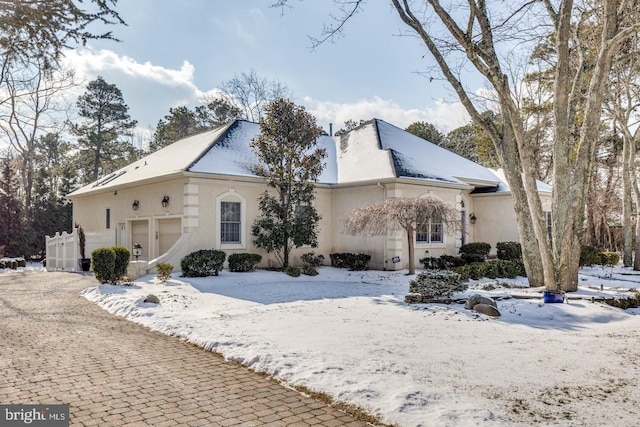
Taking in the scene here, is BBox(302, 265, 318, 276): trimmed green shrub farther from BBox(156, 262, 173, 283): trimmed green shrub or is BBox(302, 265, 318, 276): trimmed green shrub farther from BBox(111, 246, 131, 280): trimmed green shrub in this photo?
BBox(111, 246, 131, 280): trimmed green shrub

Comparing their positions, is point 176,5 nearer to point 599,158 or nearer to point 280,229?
point 280,229

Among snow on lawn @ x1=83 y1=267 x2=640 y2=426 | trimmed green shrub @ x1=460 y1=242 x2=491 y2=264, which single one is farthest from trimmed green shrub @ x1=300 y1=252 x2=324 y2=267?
trimmed green shrub @ x1=460 y1=242 x2=491 y2=264

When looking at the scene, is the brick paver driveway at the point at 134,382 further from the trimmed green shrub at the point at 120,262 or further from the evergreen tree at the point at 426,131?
the evergreen tree at the point at 426,131

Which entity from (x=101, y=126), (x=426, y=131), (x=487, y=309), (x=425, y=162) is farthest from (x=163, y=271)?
(x=101, y=126)

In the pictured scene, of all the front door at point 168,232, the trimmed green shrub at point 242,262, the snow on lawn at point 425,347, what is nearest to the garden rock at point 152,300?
the snow on lawn at point 425,347

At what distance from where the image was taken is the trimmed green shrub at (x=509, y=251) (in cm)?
1886

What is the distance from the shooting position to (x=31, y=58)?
31.7ft

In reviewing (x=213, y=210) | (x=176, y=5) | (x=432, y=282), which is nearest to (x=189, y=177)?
(x=213, y=210)

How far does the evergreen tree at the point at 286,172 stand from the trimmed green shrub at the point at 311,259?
2.96 feet

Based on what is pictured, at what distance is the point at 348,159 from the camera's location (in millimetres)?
19609

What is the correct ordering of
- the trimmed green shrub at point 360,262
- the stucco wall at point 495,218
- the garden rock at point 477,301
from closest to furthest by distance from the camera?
the garden rock at point 477,301 → the trimmed green shrub at point 360,262 → the stucco wall at point 495,218

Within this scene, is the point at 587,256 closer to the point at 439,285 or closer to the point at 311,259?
the point at 311,259

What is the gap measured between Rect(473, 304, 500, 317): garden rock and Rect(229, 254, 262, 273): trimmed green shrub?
8121 mm

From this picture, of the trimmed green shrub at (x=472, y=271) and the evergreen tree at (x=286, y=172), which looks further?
the evergreen tree at (x=286, y=172)
